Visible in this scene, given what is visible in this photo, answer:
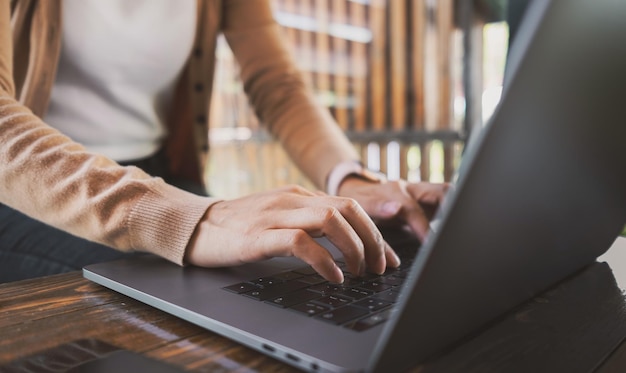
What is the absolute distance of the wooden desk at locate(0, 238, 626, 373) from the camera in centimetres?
37

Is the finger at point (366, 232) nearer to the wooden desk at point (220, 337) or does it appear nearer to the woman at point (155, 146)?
the woman at point (155, 146)

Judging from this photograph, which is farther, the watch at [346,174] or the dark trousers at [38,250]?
the watch at [346,174]

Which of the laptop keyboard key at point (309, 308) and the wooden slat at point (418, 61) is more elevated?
the wooden slat at point (418, 61)

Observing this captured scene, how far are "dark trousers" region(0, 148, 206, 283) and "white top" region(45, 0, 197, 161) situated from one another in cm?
24

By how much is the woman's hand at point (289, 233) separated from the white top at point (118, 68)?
1.78 ft

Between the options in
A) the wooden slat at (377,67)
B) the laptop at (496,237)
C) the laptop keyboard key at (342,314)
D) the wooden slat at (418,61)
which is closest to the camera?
the laptop at (496,237)

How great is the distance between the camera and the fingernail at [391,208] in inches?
28.8

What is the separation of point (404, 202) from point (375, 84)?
289 cm

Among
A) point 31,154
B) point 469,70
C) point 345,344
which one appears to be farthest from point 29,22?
point 469,70

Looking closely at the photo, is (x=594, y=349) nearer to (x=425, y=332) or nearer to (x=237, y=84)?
(x=425, y=332)

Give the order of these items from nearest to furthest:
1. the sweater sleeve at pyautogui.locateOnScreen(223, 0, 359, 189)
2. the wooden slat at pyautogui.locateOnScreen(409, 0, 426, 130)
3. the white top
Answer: the white top, the sweater sleeve at pyautogui.locateOnScreen(223, 0, 359, 189), the wooden slat at pyautogui.locateOnScreen(409, 0, 426, 130)

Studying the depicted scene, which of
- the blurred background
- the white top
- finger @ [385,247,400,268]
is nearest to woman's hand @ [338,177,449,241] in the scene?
finger @ [385,247,400,268]

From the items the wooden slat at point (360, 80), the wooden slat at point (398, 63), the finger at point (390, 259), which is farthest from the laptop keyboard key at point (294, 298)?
the wooden slat at point (360, 80)

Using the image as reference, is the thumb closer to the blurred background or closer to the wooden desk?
the wooden desk
